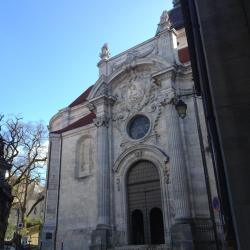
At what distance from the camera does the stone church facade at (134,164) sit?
53.3 ft

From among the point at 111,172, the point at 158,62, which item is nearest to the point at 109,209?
the point at 111,172

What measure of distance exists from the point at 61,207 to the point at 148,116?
8.92 m

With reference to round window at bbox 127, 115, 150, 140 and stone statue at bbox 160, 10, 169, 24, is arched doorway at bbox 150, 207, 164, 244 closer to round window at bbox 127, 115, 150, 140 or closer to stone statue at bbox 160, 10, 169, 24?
round window at bbox 127, 115, 150, 140

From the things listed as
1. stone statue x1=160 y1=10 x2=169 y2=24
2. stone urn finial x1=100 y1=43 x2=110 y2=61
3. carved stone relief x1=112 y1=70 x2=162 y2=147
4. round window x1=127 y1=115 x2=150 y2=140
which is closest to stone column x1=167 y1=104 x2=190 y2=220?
carved stone relief x1=112 y1=70 x2=162 y2=147

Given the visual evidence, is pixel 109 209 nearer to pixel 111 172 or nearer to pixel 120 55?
pixel 111 172

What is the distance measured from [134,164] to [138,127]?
2.33m

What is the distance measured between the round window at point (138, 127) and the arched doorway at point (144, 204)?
176cm

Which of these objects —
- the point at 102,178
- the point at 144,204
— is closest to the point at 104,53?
the point at 102,178

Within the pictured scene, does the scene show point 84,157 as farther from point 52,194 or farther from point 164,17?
point 164,17

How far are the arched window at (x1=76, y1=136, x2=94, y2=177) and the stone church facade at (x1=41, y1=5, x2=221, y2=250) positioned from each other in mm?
73

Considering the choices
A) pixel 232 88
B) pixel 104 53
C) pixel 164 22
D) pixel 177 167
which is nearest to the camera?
pixel 232 88

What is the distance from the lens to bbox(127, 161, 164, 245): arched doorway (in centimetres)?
1744

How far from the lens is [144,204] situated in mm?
17984

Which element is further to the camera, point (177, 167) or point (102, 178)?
point (102, 178)
